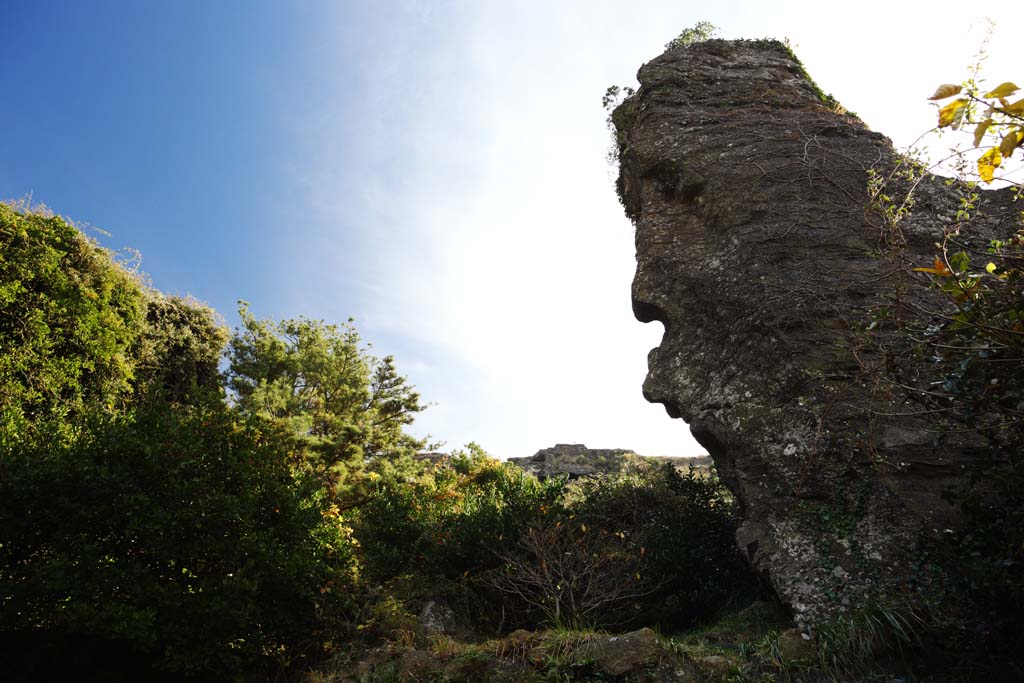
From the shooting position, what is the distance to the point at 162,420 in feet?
22.8

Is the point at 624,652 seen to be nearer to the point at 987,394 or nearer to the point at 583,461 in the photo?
the point at 987,394

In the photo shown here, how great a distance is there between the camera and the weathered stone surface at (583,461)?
59.1ft

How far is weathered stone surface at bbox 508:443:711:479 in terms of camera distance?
18.0m

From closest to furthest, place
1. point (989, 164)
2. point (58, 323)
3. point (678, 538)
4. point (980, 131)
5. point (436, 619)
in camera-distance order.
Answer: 1. point (980, 131)
2. point (989, 164)
3. point (436, 619)
4. point (678, 538)
5. point (58, 323)

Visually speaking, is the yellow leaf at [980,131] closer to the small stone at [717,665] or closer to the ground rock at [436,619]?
the small stone at [717,665]

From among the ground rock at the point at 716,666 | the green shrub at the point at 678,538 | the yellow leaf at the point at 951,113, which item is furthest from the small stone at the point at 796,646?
the yellow leaf at the point at 951,113

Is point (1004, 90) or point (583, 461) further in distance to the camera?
point (583, 461)

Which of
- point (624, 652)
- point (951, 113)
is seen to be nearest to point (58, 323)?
point (624, 652)

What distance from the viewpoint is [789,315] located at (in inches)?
291

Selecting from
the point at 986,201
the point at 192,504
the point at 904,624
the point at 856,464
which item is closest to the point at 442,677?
the point at 192,504

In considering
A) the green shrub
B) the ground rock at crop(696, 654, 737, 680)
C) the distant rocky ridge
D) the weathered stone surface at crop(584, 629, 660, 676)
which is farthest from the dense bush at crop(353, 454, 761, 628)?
the distant rocky ridge

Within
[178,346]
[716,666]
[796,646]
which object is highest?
[178,346]

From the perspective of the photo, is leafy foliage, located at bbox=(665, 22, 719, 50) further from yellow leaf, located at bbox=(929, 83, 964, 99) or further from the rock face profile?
yellow leaf, located at bbox=(929, 83, 964, 99)

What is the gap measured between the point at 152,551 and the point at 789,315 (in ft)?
26.3
